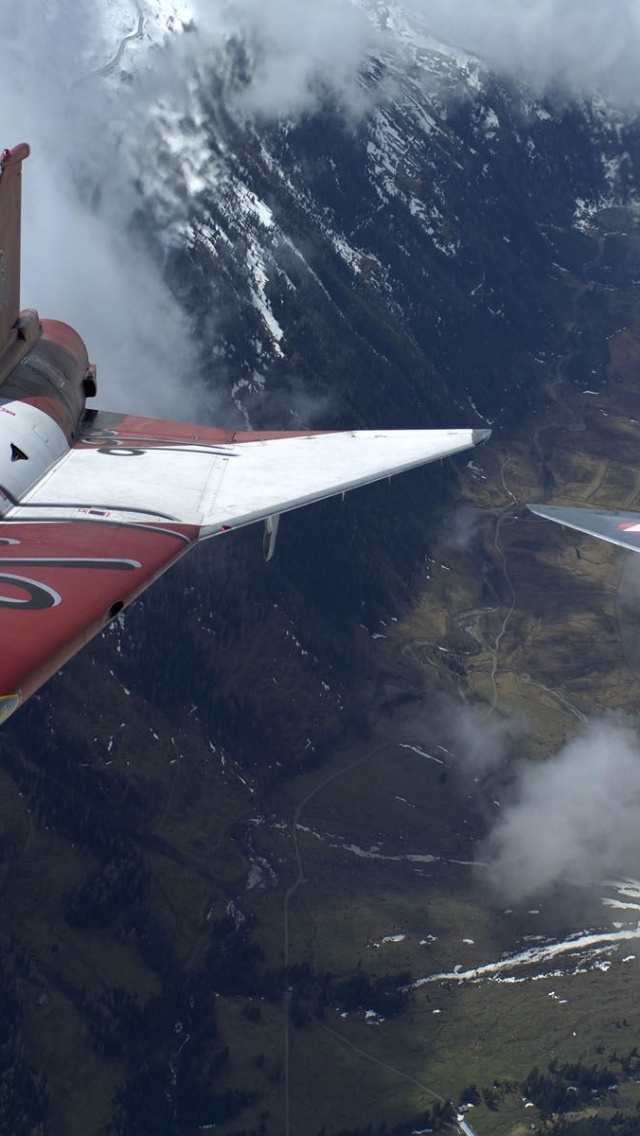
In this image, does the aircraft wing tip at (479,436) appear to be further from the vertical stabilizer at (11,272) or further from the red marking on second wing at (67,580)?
the vertical stabilizer at (11,272)

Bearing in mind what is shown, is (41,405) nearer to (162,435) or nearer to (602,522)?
(162,435)

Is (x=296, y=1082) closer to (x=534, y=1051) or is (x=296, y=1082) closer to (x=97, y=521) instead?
(x=534, y=1051)

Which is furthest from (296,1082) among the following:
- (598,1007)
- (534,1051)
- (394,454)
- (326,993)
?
(394,454)

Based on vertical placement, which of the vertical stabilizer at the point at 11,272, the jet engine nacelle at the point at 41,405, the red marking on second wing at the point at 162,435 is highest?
the vertical stabilizer at the point at 11,272

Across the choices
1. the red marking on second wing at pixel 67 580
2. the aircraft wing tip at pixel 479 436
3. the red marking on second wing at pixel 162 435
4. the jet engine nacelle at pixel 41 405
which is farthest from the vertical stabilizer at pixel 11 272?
the aircraft wing tip at pixel 479 436

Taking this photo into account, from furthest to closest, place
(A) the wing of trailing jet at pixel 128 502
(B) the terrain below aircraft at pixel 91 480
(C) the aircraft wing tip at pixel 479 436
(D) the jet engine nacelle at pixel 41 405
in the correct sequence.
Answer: (C) the aircraft wing tip at pixel 479 436, (D) the jet engine nacelle at pixel 41 405, (B) the terrain below aircraft at pixel 91 480, (A) the wing of trailing jet at pixel 128 502

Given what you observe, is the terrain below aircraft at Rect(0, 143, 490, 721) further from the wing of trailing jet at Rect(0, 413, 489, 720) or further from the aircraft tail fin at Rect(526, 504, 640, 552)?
the aircraft tail fin at Rect(526, 504, 640, 552)

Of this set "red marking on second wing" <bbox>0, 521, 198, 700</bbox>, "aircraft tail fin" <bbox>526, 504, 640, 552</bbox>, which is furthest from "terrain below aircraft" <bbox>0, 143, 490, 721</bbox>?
"aircraft tail fin" <bbox>526, 504, 640, 552</bbox>
